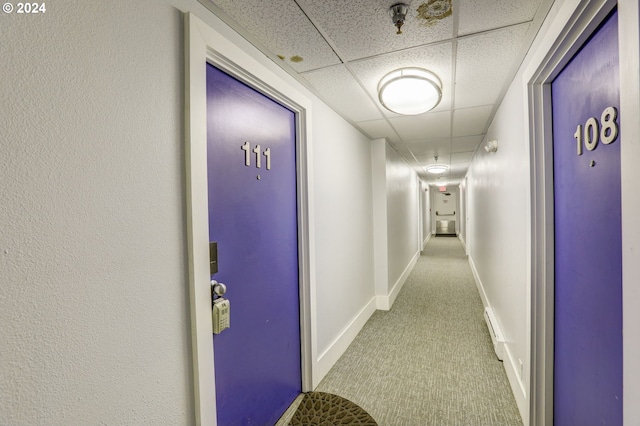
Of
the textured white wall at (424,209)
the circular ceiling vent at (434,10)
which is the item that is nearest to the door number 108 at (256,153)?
the circular ceiling vent at (434,10)

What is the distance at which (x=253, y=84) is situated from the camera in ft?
4.79

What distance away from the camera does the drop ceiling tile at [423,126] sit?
8.79 ft

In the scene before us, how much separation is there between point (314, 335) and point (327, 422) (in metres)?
0.51

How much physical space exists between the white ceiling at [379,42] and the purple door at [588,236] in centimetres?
36

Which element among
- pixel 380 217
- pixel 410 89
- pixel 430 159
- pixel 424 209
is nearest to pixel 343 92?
pixel 410 89

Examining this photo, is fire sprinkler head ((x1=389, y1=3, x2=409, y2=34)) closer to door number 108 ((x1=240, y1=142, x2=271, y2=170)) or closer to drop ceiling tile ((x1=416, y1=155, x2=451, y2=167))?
door number 108 ((x1=240, y1=142, x2=271, y2=170))

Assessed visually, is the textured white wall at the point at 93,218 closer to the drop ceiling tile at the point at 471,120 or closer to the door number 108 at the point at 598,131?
the door number 108 at the point at 598,131

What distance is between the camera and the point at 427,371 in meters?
2.18

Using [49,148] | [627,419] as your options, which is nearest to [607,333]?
[627,419]

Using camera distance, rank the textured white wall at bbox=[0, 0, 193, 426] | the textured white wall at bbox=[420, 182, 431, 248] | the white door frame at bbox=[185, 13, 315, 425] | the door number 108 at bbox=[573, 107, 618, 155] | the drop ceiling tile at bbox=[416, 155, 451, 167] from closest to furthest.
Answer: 1. the textured white wall at bbox=[0, 0, 193, 426]
2. the door number 108 at bbox=[573, 107, 618, 155]
3. the white door frame at bbox=[185, 13, 315, 425]
4. the drop ceiling tile at bbox=[416, 155, 451, 167]
5. the textured white wall at bbox=[420, 182, 431, 248]

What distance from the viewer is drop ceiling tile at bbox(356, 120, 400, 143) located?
2.88 metres

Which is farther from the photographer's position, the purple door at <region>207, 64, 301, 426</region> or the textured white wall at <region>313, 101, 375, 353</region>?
the textured white wall at <region>313, 101, 375, 353</region>

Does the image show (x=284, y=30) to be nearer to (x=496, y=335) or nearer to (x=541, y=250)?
(x=541, y=250)

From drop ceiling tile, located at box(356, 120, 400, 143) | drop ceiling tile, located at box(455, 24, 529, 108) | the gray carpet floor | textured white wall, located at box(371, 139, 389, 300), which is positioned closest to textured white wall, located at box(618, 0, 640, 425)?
drop ceiling tile, located at box(455, 24, 529, 108)
